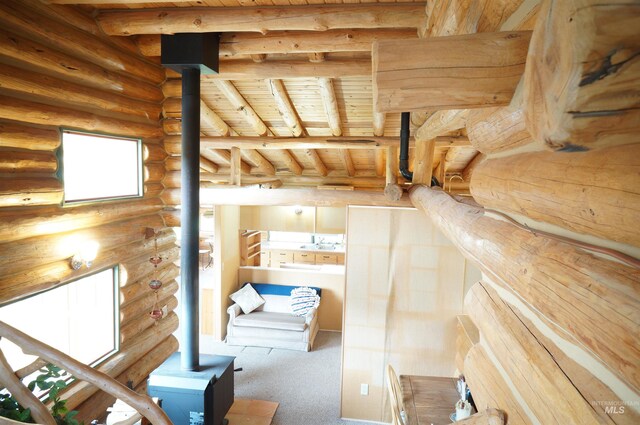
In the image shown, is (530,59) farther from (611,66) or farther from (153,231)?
(153,231)

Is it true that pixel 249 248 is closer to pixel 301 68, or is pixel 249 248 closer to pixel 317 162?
pixel 317 162

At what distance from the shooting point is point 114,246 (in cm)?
404

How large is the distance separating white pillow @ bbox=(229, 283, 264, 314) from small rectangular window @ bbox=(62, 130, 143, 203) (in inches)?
149

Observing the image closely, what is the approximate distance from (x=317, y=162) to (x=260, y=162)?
128 cm

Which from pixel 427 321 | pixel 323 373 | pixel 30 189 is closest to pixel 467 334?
pixel 427 321

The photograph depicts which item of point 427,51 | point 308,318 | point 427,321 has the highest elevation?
point 427,51

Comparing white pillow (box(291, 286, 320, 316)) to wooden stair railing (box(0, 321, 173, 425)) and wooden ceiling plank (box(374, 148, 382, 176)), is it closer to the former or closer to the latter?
wooden ceiling plank (box(374, 148, 382, 176))

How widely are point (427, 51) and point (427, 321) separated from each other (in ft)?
15.2

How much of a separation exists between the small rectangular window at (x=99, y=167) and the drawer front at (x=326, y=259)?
273 inches

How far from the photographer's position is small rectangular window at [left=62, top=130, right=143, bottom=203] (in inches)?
135

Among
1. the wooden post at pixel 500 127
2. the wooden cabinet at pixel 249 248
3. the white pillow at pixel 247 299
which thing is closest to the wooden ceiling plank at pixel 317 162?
the wooden cabinet at pixel 249 248

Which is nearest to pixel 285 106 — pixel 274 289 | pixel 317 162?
pixel 317 162

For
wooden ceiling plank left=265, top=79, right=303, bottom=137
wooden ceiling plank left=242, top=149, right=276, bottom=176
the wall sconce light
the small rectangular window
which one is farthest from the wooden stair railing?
wooden ceiling plank left=242, top=149, right=276, bottom=176

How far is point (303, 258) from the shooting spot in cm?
1111
